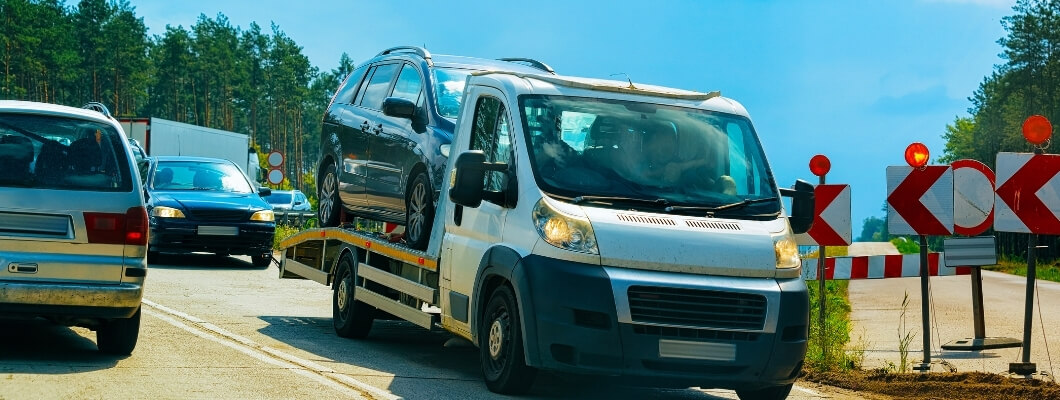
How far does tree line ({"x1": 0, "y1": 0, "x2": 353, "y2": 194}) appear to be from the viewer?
102125 millimetres

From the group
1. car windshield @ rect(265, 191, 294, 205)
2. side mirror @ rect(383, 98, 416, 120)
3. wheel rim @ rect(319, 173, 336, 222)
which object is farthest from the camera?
car windshield @ rect(265, 191, 294, 205)

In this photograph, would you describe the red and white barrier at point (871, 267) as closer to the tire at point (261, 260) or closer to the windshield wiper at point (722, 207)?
the windshield wiper at point (722, 207)

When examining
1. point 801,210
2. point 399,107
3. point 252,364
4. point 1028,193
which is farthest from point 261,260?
point 801,210

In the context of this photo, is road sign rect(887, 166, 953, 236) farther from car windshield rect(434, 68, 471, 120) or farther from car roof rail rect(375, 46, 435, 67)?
car roof rail rect(375, 46, 435, 67)

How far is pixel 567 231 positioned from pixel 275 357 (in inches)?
120

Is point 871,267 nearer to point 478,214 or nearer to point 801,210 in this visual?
point 801,210

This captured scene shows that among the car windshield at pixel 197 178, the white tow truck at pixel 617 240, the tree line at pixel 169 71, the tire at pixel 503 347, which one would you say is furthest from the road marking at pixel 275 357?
the tree line at pixel 169 71

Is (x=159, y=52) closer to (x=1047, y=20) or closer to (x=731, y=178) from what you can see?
(x=1047, y=20)

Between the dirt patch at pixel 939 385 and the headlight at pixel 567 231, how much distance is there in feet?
10.8

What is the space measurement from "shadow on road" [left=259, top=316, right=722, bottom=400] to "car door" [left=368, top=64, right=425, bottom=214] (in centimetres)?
118

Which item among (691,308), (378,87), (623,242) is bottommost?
(691,308)

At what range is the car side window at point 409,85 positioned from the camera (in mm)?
11938

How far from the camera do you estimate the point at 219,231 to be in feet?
70.0

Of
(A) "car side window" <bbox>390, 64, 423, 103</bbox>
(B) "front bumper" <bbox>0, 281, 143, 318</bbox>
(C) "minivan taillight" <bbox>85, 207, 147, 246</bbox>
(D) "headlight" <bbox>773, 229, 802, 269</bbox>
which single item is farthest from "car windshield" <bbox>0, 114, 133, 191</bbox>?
(D) "headlight" <bbox>773, 229, 802, 269</bbox>
